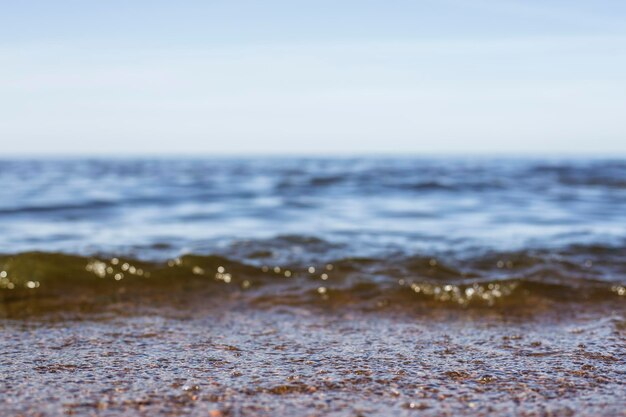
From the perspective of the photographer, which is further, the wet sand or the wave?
the wave

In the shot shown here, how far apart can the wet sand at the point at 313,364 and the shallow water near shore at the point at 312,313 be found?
0.01 meters

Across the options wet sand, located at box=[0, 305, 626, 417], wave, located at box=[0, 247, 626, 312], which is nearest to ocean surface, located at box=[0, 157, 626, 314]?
wave, located at box=[0, 247, 626, 312]

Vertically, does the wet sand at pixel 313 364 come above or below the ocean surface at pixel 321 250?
below

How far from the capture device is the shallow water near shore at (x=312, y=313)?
3.11 m

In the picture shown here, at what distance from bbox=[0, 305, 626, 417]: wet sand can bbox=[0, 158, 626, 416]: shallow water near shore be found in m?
0.01

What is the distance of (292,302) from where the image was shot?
582cm

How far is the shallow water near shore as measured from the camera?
10.2 ft

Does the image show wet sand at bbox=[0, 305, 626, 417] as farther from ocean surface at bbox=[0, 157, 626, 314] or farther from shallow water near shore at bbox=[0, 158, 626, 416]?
ocean surface at bbox=[0, 157, 626, 314]

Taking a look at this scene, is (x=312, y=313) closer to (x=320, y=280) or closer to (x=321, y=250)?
(x=320, y=280)

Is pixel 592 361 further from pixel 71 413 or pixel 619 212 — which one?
pixel 619 212

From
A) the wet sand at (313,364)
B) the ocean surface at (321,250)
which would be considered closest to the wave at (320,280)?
the ocean surface at (321,250)

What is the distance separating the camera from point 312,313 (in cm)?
539

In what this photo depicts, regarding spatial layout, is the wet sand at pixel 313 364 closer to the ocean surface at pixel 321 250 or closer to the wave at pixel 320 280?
the wave at pixel 320 280

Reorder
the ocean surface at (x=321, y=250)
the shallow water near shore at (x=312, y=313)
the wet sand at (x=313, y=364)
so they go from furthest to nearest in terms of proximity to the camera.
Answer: the ocean surface at (x=321, y=250)
the shallow water near shore at (x=312, y=313)
the wet sand at (x=313, y=364)
